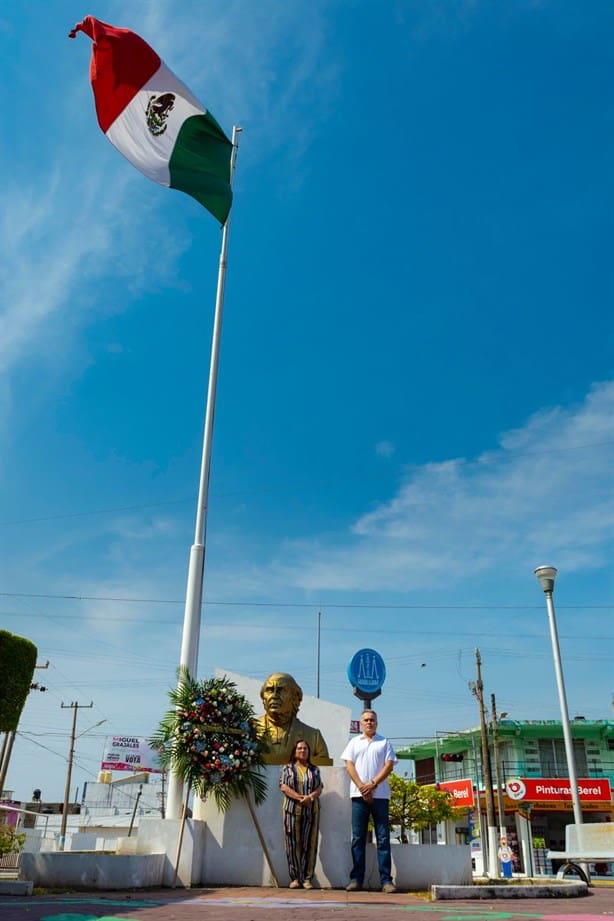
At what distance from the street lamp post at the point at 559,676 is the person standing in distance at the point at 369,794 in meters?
6.37

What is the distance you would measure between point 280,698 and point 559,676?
276 inches

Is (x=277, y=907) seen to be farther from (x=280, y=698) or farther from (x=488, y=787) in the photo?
(x=488, y=787)

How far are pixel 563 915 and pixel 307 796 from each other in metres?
3.11

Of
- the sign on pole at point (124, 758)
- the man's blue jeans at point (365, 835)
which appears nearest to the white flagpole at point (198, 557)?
the man's blue jeans at point (365, 835)

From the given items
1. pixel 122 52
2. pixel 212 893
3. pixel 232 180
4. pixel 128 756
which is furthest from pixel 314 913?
pixel 128 756

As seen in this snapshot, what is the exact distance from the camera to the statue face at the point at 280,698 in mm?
8516

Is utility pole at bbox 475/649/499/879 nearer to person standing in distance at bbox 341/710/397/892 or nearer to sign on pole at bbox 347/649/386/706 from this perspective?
sign on pole at bbox 347/649/386/706

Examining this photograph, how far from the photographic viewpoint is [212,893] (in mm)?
6652

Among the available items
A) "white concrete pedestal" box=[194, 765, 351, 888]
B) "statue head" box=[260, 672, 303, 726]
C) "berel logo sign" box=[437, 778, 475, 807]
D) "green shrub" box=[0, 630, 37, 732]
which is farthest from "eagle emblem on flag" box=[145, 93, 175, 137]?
"berel logo sign" box=[437, 778, 475, 807]

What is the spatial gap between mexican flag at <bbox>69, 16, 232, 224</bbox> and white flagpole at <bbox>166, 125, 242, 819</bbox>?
45.9 inches

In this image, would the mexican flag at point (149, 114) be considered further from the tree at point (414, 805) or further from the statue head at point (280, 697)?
the tree at point (414, 805)

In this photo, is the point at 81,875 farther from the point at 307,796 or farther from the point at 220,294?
the point at 220,294

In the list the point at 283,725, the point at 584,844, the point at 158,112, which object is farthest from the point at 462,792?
the point at 158,112

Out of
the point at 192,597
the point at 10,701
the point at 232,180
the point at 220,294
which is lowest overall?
the point at 10,701
